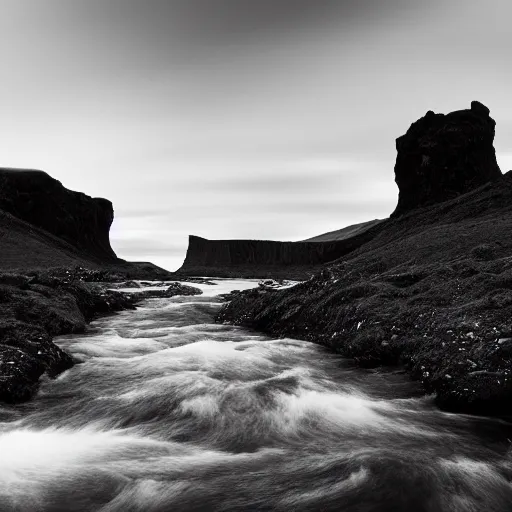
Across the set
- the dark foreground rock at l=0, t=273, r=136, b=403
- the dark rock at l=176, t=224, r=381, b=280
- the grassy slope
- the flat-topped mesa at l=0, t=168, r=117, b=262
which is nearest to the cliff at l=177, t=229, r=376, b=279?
the dark rock at l=176, t=224, r=381, b=280

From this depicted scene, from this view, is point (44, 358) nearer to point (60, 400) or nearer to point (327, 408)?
point (60, 400)

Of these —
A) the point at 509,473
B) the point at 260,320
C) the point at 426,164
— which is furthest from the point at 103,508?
the point at 426,164

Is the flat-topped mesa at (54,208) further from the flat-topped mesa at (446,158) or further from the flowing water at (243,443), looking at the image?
the flowing water at (243,443)

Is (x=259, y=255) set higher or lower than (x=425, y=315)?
higher

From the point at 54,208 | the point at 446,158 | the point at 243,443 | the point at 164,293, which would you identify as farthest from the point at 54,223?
the point at 243,443

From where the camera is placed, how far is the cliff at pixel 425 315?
24.5 ft

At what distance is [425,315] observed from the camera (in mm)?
9945

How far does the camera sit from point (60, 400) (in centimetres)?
820

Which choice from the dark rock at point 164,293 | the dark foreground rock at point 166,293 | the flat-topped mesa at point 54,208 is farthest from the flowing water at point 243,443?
the flat-topped mesa at point 54,208

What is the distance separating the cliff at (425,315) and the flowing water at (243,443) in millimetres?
492

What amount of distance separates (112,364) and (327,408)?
5.33m

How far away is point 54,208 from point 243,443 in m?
106

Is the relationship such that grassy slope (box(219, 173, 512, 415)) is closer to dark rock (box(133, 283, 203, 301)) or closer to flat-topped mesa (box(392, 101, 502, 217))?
dark rock (box(133, 283, 203, 301))

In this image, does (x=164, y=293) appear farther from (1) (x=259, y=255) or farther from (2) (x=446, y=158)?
(1) (x=259, y=255)
